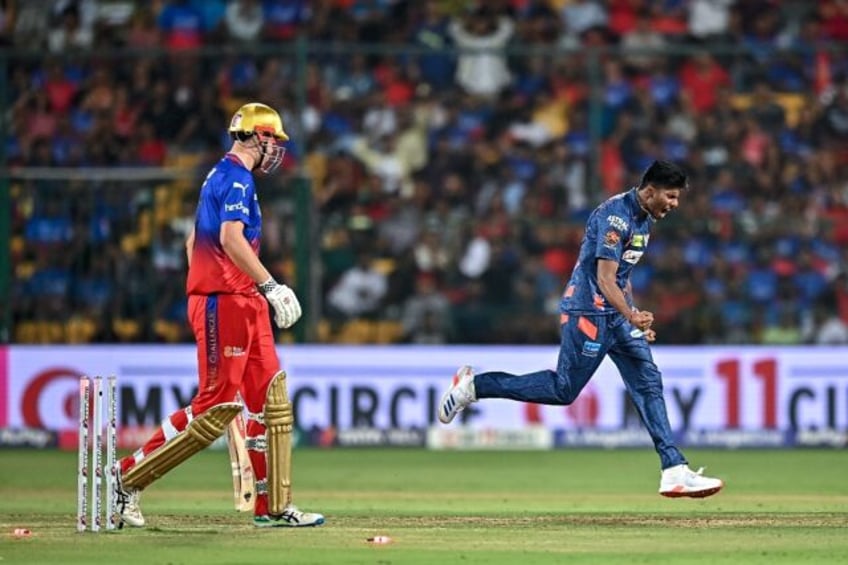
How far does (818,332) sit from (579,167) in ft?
10.9

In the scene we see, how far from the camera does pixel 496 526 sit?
1105 centimetres

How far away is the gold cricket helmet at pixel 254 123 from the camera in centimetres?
1078

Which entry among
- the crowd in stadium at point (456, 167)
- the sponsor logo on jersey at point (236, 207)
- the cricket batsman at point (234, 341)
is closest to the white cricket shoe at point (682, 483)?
the cricket batsman at point (234, 341)

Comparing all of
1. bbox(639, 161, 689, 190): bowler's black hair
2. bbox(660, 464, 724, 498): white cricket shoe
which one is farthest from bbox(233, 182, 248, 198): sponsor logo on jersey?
bbox(660, 464, 724, 498): white cricket shoe

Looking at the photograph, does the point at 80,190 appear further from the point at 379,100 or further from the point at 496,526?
the point at 496,526

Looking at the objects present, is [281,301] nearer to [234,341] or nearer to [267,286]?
[267,286]

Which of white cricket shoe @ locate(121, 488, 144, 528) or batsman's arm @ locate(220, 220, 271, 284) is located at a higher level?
batsman's arm @ locate(220, 220, 271, 284)

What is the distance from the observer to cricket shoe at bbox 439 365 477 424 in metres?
12.4

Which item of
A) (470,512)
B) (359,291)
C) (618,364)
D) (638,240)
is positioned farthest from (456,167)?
(638,240)

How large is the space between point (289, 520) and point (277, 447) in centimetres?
51

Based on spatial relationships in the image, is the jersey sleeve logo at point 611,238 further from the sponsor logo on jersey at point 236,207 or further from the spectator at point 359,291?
the spectator at point 359,291

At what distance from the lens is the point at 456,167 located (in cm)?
2136

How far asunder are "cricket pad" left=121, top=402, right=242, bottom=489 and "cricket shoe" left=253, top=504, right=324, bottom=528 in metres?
0.59

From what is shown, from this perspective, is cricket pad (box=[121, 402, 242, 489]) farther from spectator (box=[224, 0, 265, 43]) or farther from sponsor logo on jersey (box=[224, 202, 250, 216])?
spectator (box=[224, 0, 265, 43])
